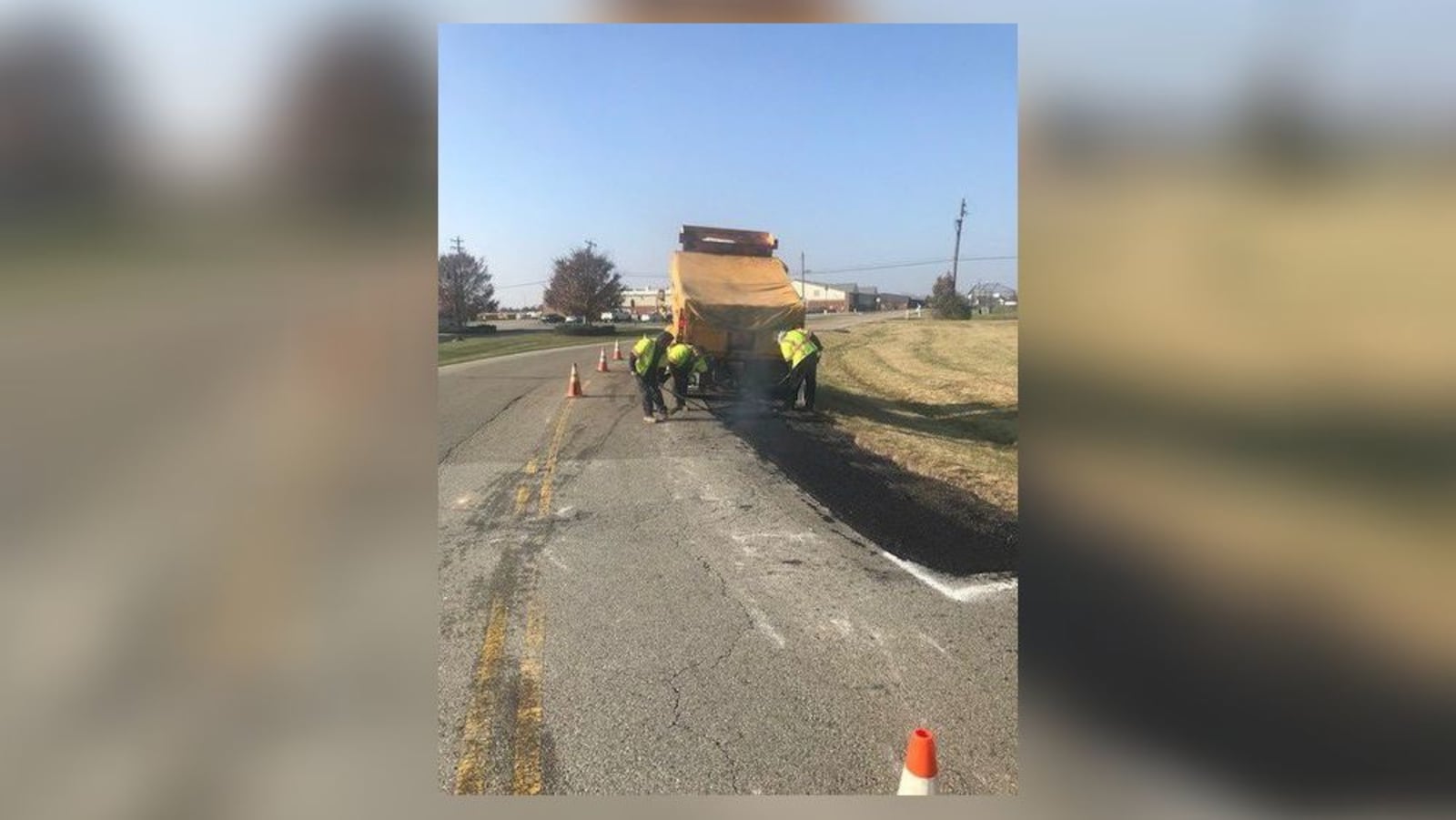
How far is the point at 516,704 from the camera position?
8.13 feet

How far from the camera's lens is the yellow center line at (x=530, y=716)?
218 centimetres

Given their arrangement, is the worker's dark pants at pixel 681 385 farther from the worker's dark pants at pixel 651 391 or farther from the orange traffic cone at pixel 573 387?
the orange traffic cone at pixel 573 387

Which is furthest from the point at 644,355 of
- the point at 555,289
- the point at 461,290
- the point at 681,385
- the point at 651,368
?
the point at 461,290

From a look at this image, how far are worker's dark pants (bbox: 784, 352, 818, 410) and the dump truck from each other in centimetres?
23

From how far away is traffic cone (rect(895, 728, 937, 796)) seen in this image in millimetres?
2008

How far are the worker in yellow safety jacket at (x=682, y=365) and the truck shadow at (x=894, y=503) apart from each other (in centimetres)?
79

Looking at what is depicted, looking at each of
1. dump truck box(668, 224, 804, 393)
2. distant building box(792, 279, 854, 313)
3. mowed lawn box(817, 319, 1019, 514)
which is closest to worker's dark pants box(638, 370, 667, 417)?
dump truck box(668, 224, 804, 393)

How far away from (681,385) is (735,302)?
1.16 metres
